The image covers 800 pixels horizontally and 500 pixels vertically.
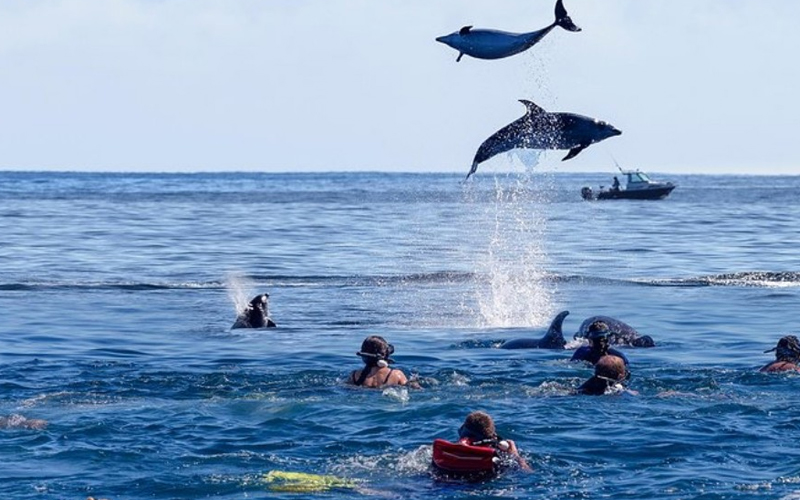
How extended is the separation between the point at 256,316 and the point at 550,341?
270 inches

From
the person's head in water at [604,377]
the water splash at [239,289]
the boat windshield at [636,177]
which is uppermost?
the boat windshield at [636,177]

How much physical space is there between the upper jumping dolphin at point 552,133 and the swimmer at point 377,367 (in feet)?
9.28

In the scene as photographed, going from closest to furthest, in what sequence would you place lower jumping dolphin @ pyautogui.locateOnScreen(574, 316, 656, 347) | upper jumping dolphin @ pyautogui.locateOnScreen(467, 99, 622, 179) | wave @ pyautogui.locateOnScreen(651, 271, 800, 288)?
1. upper jumping dolphin @ pyautogui.locateOnScreen(467, 99, 622, 179)
2. lower jumping dolphin @ pyautogui.locateOnScreen(574, 316, 656, 347)
3. wave @ pyautogui.locateOnScreen(651, 271, 800, 288)

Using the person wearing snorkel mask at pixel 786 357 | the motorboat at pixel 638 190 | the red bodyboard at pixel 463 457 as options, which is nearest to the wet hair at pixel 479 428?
the red bodyboard at pixel 463 457

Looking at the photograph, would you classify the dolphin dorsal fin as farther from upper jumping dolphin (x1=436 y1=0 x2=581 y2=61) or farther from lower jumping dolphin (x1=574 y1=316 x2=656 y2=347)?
lower jumping dolphin (x1=574 y1=316 x2=656 y2=347)

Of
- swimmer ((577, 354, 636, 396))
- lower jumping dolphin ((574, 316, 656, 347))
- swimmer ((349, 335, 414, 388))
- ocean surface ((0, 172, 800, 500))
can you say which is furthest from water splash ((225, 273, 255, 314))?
swimmer ((577, 354, 636, 396))

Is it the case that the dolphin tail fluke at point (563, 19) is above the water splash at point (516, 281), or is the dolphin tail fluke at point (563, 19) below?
above

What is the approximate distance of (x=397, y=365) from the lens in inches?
912

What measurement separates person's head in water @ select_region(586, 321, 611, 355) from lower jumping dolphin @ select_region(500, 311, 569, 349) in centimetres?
322

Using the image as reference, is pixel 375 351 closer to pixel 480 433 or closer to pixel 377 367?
pixel 377 367

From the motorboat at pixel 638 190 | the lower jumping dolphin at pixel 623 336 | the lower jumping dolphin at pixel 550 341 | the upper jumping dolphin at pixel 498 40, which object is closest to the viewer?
the upper jumping dolphin at pixel 498 40

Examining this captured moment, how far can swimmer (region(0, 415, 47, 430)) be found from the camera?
17.0 m

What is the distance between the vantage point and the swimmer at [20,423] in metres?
17.0

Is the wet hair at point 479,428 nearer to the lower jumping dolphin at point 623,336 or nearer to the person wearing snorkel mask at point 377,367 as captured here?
the person wearing snorkel mask at point 377,367
